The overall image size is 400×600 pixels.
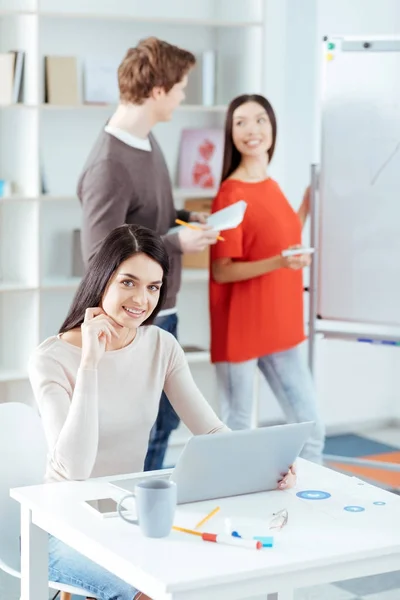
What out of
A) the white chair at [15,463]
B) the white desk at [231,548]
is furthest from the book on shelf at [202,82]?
the white desk at [231,548]

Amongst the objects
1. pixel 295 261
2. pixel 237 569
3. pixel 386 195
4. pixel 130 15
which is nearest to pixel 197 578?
pixel 237 569

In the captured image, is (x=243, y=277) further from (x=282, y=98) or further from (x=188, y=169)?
(x=282, y=98)

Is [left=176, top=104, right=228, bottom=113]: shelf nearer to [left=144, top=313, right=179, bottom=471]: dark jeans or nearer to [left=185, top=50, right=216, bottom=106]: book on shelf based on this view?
[left=185, top=50, right=216, bottom=106]: book on shelf

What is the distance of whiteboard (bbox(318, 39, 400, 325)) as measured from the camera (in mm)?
4078

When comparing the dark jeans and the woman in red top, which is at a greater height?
the woman in red top

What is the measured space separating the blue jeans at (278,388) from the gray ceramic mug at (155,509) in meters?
2.12

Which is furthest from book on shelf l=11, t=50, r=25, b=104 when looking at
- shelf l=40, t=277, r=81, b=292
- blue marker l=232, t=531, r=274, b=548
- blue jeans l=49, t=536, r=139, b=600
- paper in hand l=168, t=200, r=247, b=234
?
blue marker l=232, t=531, r=274, b=548

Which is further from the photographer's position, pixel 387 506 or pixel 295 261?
pixel 295 261

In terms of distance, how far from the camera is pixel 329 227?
13.9 feet

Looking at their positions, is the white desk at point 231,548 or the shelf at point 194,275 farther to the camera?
the shelf at point 194,275

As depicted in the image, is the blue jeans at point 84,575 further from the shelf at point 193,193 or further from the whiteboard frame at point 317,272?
the shelf at point 193,193

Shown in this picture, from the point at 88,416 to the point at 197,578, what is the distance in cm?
71

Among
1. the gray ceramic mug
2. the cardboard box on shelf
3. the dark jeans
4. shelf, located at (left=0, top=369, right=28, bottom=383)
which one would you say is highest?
the cardboard box on shelf

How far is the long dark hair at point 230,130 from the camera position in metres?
4.02
